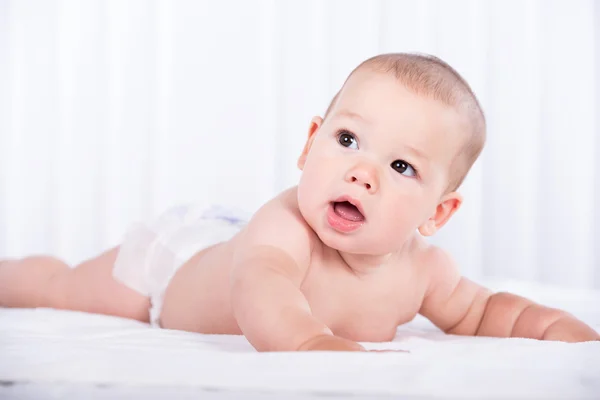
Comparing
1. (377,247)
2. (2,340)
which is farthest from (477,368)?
(2,340)

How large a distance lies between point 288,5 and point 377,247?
2004 millimetres

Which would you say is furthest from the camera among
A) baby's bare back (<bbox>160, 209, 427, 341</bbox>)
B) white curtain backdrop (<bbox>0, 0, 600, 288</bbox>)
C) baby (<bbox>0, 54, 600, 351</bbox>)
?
white curtain backdrop (<bbox>0, 0, 600, 288</bbox>)

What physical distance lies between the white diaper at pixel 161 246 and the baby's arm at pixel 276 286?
34 centimetres

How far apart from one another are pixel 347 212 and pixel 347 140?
0.11m

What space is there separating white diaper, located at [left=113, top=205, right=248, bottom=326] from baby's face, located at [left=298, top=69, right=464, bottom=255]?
469 mm

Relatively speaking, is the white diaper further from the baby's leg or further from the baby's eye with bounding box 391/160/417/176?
the baby's eye with bounding box 391/160/417/176

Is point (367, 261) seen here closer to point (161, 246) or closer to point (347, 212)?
point (347, 212)

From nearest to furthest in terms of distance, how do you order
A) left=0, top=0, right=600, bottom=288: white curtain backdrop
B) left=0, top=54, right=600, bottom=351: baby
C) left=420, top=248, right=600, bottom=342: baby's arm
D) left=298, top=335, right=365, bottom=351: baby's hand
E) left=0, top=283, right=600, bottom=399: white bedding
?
1. left=0, top=283, right=600, bottom=399: white bedding
2. left=298, top=335, right=365, bottom=351: baby's hand
3. left=0, top=54, right=600, bottom=351: baby
4. left=420, top=248, right=600, bottom=342: baby's arm
5. left=0, top=0, right=600, bottom=288: white curtain backdrop

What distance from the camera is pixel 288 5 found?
2.96 m

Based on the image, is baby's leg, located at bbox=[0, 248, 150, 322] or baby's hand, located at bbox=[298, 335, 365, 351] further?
baby's leg, located at bbox=[0, 248, 150, 322]

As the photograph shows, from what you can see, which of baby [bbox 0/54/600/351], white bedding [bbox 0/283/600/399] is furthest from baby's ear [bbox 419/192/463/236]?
white bedding [bbox 0/283/600/399]

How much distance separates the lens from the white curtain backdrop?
2938 millimetres

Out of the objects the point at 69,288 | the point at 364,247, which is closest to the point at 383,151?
the point at 364,247

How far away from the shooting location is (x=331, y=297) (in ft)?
4.00
